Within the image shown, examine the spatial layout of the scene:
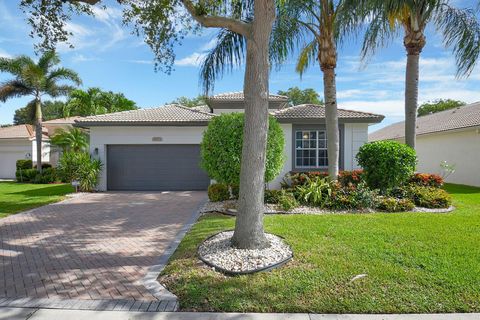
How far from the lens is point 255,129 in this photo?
5301 millimetres

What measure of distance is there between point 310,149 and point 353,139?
1992 mm

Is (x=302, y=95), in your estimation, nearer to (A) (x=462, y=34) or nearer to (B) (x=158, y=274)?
(A) (x=462, y=34)

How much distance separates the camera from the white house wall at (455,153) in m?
16.6

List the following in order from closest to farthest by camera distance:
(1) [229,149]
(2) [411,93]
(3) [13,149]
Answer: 1. (1) [229,149]
2. (2) [411,93]
3. (3) [13,149]

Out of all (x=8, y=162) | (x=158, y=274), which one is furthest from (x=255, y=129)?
(x=8, y=162)

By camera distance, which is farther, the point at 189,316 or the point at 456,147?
the point at 456,147

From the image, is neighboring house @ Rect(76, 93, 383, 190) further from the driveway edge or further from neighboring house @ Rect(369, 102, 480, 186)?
the driveway edge

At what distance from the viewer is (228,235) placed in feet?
20.9

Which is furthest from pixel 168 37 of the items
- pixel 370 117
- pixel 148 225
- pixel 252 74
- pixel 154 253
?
pixel 370 117

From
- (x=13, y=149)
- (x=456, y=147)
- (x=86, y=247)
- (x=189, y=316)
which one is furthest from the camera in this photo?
(x=13, y=149)

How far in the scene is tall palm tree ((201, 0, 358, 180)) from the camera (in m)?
8.56

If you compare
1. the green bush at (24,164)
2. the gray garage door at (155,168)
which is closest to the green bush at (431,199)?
the gray garage door at (155,168)

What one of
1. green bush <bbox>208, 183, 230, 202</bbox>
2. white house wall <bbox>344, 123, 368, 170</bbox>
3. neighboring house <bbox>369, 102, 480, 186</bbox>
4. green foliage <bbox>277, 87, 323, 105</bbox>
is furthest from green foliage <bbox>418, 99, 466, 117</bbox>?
green bush <bbox>208, 183, 230, 202</bbox>

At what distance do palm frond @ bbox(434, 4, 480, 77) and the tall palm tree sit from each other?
13.2 ft
